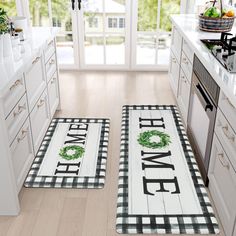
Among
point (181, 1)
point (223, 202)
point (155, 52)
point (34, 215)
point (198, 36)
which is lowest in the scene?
point (34, 215)

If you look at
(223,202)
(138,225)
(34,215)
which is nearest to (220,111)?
(223,202)

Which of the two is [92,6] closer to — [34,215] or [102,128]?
[102,128]

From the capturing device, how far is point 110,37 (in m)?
4.71

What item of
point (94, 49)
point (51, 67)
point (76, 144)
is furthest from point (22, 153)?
point (94, 49)

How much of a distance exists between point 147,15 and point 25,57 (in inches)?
103

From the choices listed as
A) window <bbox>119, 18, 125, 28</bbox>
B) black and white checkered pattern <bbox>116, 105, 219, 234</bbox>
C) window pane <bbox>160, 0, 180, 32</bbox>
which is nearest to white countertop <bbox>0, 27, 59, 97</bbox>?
black and white checkered pattern <bbox>116, 105, 219, 234</bbox>

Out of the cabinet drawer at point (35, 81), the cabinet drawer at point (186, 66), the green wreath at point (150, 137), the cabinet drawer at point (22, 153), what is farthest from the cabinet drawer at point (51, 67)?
the cabinet drawer at point (186, 66)

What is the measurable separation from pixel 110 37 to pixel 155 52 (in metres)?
0.69

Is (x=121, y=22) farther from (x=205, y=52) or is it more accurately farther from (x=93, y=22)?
(x=205, y=52)

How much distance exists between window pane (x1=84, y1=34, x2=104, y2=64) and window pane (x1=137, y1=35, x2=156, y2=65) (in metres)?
0.55

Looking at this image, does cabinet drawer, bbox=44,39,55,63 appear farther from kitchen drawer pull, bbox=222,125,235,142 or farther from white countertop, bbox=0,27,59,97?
kitchen drawer pull, bbox=222,125,235,142

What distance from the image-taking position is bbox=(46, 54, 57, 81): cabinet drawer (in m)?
3.04

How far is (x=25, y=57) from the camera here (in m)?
2.37

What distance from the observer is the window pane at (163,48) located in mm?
4709
